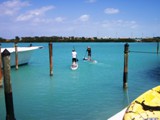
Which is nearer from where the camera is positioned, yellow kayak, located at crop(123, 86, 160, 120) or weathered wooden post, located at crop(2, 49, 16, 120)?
yellow kayak, located at crop(123, 86, 160, 120)

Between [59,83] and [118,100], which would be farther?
[59,83]

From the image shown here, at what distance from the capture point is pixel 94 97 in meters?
14.7

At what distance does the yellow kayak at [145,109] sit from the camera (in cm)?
657

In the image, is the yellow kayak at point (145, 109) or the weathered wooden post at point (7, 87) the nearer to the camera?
the yellow kayak at point (145, 109)

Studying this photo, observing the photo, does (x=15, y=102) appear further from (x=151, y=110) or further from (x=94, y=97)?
(x=151, y=110)

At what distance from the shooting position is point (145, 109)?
680 centimetres

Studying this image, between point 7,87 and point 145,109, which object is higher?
point 7,87

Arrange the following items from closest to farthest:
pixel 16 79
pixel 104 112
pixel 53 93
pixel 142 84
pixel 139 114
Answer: pixel 139 114 < pixel 104 112 < pixel 53 93 < pixel 142 84 < pixel 16 79

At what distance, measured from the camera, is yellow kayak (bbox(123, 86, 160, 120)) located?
657 cm

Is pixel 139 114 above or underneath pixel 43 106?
above

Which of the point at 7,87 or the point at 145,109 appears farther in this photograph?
the point at 7,87

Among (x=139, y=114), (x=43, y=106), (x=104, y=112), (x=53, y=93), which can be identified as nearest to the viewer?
(x=139, y=114)

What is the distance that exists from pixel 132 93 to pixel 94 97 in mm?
2204

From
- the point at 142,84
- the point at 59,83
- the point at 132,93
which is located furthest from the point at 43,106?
the point at 142,84
